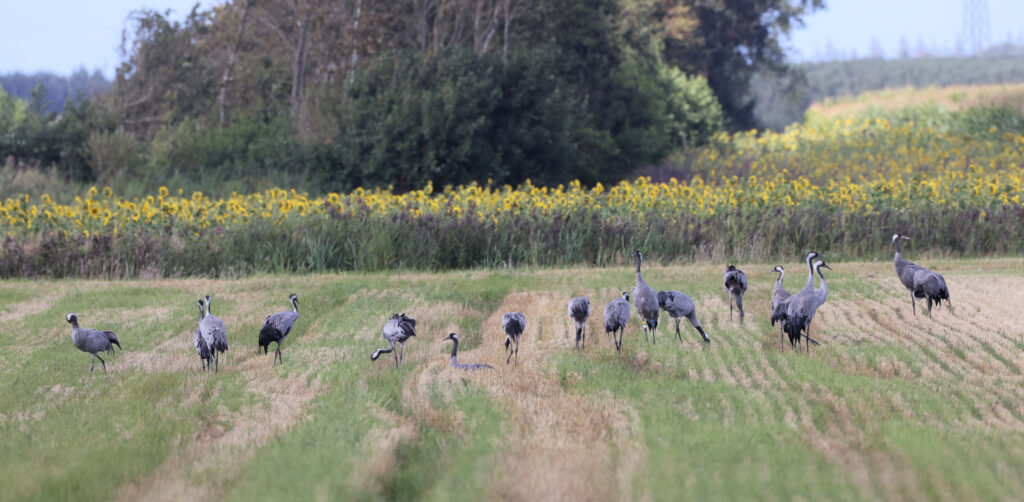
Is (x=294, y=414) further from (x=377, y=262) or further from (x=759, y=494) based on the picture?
(x=377, y=262)

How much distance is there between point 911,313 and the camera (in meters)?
11.8

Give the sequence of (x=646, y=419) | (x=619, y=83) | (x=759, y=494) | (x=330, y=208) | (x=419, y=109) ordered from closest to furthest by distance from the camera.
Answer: (x=759, y=494), (x=646, y=419), (x=330, y=208), (x=419, y=109), (x=619, y=83)

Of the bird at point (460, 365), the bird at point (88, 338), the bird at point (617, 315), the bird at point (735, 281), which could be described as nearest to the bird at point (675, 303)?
the bird at point (617, 315)

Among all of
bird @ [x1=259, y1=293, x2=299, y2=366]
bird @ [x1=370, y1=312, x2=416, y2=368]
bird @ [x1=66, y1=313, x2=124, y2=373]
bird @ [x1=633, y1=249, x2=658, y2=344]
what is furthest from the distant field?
bird @ [x1=66, y1=313, x2=124, y2=373]

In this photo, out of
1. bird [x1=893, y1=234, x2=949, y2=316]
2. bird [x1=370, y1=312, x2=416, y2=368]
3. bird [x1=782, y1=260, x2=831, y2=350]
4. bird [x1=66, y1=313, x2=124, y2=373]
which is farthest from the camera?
bird [x1=893, y1=234, x2=949, y2=316]

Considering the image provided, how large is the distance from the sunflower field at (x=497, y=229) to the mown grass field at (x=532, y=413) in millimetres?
4871

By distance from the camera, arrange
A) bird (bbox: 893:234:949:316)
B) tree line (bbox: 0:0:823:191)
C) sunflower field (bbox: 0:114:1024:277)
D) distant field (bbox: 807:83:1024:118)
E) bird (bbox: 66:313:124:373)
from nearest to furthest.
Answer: bird (bbox: 66:313:124:373)
bird (bbox: 893:234:949:316)
sunflower field (bbox: 0:114:1024:277)
tree line (bbox: 0:0:823:191)
distant field (bbox: 807:83:1024:118)

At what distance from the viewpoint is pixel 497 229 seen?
18109 millimetres

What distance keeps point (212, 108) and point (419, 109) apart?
1285 cm

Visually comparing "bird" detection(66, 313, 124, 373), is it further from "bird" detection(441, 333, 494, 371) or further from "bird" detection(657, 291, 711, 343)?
"bird" detection(657, 291, 711, 343)

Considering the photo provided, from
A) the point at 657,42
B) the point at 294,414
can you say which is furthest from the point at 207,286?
the point at 657,42

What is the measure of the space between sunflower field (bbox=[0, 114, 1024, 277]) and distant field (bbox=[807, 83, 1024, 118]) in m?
20.9

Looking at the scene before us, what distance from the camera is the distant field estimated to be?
39844 mm

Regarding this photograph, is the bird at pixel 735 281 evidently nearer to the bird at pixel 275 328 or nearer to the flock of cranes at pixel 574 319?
the flock of cranes at pixel 574 319
